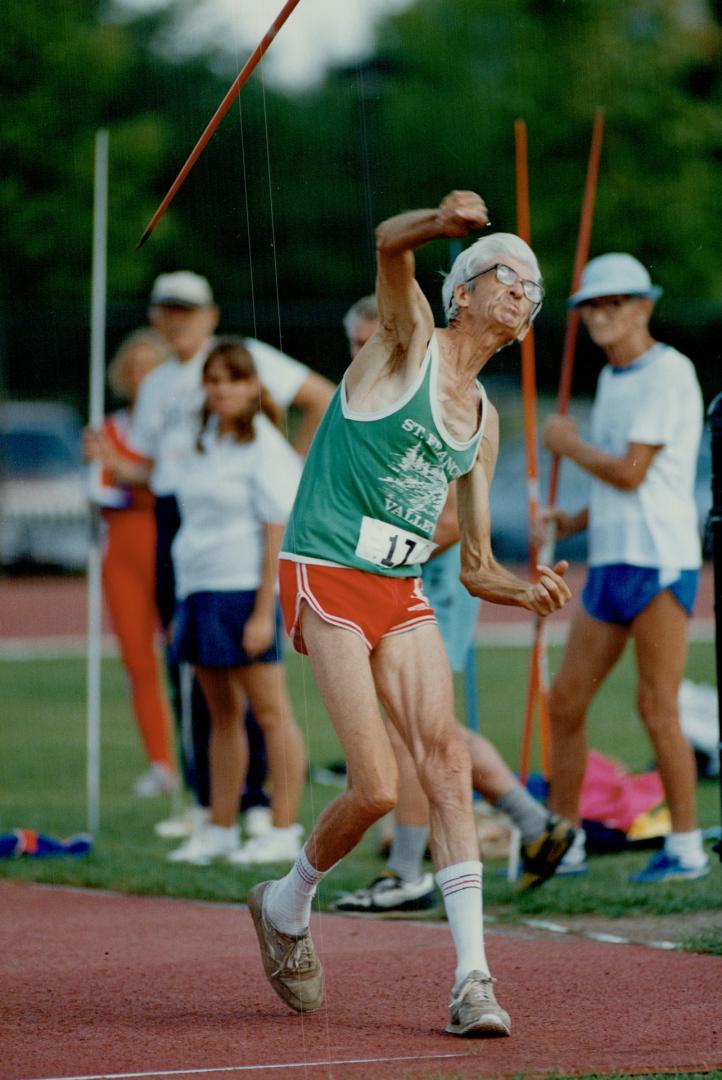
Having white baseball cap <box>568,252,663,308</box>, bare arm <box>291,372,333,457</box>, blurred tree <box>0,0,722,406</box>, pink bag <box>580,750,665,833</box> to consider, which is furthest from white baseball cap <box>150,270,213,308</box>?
blurred tree <box>0,0,722,406</box>

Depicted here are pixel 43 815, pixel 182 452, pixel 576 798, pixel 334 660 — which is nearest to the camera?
pixel 334 660

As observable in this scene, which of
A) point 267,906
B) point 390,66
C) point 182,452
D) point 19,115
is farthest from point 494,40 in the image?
point 267,906

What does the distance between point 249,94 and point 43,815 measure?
2631 cm

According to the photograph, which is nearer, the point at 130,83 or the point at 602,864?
the point at 602,864

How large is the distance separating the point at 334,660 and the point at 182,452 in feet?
12.3

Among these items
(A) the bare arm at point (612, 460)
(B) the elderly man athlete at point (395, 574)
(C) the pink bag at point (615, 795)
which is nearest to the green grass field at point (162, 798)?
(C) the pink bag at point (615, 795)

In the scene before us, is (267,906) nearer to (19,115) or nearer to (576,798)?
(576,798)

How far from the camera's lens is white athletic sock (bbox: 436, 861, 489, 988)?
4.97 meters

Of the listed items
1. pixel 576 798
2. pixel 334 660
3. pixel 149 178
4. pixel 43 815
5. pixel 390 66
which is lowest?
pixel 43 815

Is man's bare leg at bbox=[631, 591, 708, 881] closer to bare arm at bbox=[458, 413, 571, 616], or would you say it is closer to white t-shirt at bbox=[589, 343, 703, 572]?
white t-shirt at bbox=[589, 343, 703, 572]

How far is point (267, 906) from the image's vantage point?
5367 mm

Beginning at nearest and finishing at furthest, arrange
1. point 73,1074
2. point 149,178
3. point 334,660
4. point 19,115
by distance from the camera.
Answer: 1. point 73,1074
2. point 334,660
3. point 19,115
4. point 149,178

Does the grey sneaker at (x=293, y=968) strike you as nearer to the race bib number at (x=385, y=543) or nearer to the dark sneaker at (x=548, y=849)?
the race bib number at (x=385, y=543)

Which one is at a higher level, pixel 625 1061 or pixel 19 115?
pixel 19 115
